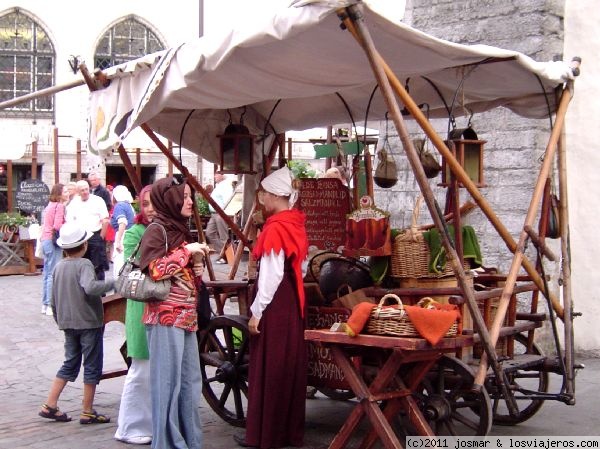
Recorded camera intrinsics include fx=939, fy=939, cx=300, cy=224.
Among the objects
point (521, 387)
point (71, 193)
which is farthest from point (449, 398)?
point (71, 193)

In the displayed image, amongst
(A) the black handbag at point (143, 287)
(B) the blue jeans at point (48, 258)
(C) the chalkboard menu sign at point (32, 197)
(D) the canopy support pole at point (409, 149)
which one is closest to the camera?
(D) the canopy support pole at point (409, 149)

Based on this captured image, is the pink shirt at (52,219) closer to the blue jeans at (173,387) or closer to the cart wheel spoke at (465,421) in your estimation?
the blue jeans at (173,387)

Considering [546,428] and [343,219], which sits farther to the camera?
[343,219]

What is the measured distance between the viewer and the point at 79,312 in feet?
20.9

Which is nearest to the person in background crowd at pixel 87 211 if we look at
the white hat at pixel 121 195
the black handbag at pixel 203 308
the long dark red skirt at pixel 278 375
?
the white hat at pixel 121 195

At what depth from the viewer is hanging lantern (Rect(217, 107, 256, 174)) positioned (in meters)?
7.03

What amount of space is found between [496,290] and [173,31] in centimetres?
2206

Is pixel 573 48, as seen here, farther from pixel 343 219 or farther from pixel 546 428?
pixel 546 428

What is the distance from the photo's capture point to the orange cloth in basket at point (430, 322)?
15.7 feet

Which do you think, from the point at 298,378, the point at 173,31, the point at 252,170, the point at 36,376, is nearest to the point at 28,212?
the point at 173,31

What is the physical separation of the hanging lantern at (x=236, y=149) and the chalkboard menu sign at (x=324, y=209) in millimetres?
545

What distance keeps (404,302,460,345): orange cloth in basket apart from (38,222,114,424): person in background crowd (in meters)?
2.37

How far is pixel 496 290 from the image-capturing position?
559 centimetres

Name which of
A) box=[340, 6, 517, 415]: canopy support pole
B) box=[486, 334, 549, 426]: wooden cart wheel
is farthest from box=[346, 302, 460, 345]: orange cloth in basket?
box=[486, 334, 549, 426]: wooden cart wheel
